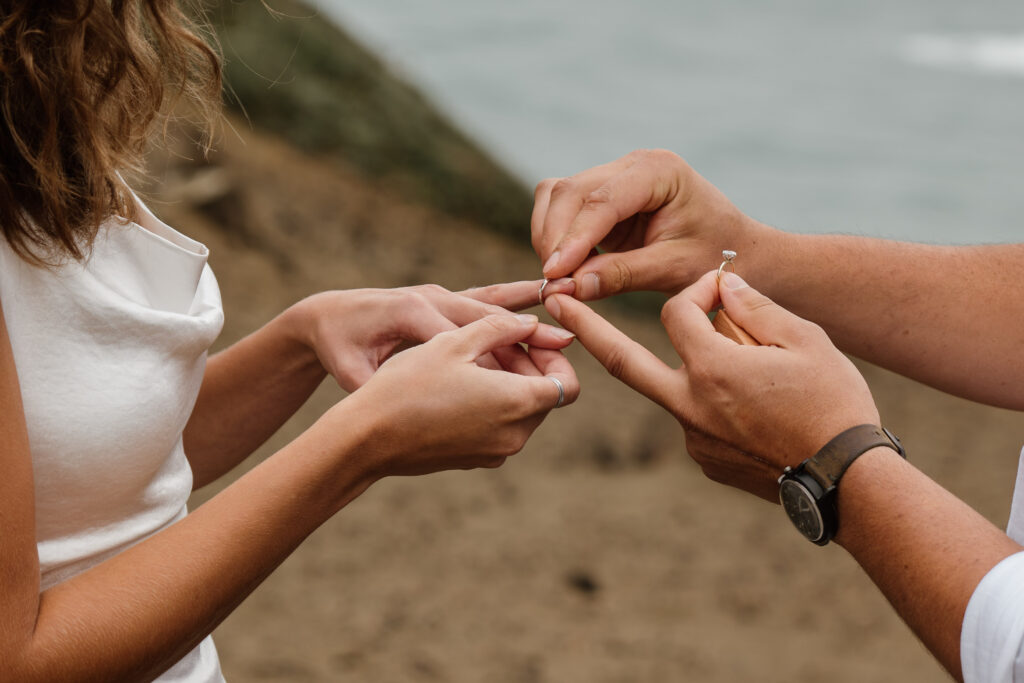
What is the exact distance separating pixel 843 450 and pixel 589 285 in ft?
2.77

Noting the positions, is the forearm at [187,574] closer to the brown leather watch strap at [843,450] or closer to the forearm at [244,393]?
the forearm at [244,393]

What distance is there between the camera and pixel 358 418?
169 cm

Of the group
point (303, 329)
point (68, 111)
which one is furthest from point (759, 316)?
point (68, 111)

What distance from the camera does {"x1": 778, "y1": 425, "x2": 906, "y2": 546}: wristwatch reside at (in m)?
1.69

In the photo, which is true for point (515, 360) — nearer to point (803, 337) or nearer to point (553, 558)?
point (803, 337)

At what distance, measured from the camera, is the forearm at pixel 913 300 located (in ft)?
7.39

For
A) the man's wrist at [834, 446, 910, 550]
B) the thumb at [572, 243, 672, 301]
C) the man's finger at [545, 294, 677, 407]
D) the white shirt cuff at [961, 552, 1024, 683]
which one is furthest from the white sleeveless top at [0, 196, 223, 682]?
the white shirt cuff at [961, 552, 1024, 683]

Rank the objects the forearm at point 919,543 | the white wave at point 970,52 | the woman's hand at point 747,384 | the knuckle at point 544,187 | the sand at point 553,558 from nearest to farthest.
Answer: the forearm at point 919,543
the woman's hand at point 747,384
the knuckle at point 544,187
the sand at point 553,558
the white wave at point 970,52

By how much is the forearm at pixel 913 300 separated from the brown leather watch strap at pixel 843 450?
0.69 m

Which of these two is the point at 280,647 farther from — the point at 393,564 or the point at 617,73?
the point at 617,73

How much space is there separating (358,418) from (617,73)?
76.1 feet

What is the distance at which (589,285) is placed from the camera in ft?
7.80

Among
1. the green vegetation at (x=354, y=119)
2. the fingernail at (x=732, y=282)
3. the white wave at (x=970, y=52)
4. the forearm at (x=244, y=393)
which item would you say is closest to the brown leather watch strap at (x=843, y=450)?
the fingernail at (x=732, y=282)

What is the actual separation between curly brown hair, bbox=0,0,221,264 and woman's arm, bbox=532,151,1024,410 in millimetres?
1030
